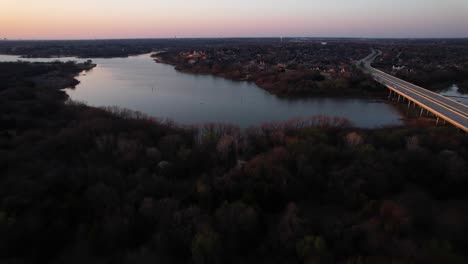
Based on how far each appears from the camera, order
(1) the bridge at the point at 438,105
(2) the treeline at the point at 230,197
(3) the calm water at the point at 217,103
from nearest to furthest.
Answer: (2) the treeline at the point at 230,197
(1) the bridge at the point at 438,105
(3) the calm water at the point at 217,103

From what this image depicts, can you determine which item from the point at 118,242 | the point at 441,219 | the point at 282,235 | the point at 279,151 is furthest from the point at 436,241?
the point at 118,242

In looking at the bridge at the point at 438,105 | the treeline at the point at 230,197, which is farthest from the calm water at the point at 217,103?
the treeline at the point at 230,197

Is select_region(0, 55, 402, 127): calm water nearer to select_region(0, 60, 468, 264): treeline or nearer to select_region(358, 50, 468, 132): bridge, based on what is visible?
select_region(358, 50, 468, 132): bridge

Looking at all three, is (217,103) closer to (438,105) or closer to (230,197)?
(438,105)

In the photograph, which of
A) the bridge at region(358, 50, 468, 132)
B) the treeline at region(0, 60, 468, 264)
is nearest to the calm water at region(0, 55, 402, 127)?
the bridge at region(358, 50, 468, 132)

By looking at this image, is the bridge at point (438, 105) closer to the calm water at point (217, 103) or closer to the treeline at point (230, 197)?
the calm water at point (217, 103)

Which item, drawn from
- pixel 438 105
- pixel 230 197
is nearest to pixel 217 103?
pixel 438 105
